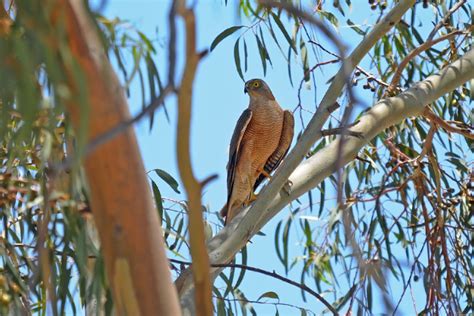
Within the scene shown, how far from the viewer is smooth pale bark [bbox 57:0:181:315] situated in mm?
1516

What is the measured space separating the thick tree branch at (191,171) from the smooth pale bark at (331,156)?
3.68 feet

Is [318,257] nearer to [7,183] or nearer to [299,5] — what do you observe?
[299,5]


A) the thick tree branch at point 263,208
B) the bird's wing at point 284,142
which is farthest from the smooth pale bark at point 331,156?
the bird's wing at point 284,142

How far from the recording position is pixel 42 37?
149cm

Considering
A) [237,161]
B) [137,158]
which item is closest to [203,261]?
[137,158]

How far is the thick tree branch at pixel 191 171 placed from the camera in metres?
1.41

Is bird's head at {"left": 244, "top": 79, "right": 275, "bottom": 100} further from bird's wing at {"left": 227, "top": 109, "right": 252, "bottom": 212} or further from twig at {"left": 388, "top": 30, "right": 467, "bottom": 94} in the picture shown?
twig at {"left": 388, "top": 30, "right": 467, "bottom": 94}

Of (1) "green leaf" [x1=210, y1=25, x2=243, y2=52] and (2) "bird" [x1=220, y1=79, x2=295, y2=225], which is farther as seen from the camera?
(2) "bird" [x1=220, y1=79, x2=295, y2=225]

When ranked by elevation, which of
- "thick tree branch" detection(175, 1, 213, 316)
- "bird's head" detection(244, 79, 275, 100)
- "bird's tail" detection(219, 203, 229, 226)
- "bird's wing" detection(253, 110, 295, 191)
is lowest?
"thick tree branch" detection(175, 1, 213, 316)

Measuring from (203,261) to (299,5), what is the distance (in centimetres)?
216

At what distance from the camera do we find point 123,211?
1.51 metres

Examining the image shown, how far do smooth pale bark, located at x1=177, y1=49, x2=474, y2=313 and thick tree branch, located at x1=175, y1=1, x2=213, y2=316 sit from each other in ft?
3.68

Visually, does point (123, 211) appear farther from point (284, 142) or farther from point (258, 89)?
point (258, 89)

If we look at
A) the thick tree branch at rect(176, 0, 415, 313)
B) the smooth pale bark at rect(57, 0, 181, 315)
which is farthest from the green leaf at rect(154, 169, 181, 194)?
the smooth pale bark at rect(57, 0, 181, 315)
